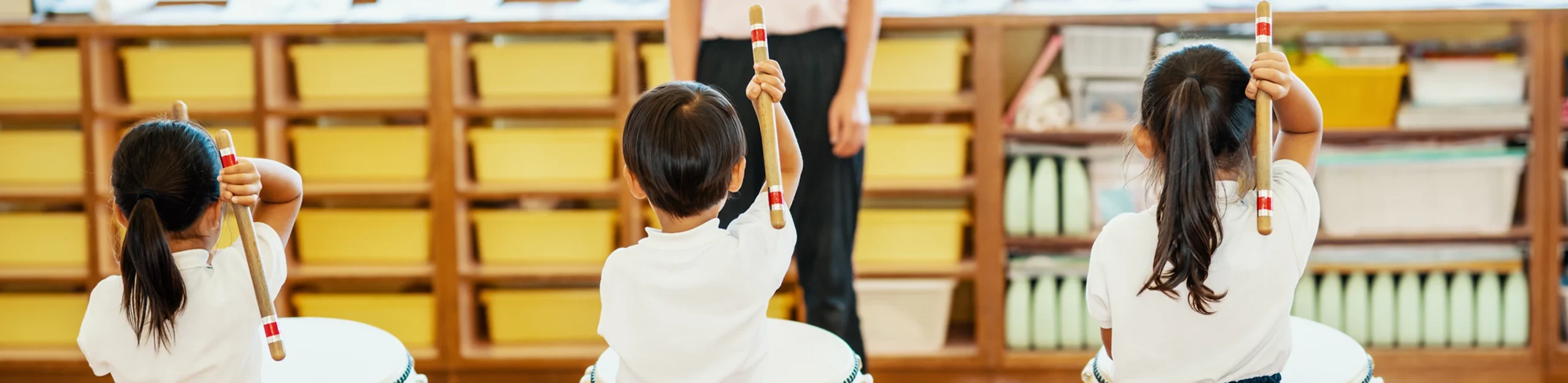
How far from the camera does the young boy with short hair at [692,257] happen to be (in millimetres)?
1272

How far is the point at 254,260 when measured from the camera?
127 centimetres

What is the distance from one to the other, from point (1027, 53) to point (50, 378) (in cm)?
254

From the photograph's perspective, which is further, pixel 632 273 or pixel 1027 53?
pixel 1027 53

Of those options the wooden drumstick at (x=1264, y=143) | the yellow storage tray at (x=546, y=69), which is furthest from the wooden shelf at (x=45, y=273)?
the wooden drumstick at (x=1264, y=143)

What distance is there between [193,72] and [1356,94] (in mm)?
2696

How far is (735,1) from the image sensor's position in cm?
214

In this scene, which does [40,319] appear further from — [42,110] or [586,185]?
[586,185]

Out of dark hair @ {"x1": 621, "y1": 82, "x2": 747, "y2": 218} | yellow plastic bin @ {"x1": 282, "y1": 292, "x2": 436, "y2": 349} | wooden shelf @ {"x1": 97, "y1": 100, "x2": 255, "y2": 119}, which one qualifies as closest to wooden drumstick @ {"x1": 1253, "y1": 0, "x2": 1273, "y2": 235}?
dark hair @ {"x1": 621, "y1": 82, "x2": 747, "y2": 218}

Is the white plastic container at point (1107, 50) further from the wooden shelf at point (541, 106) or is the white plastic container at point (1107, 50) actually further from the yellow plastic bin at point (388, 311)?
the yellow plastic bin at point (388, 311)

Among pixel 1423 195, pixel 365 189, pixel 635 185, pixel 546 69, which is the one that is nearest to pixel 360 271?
pixel 365 189

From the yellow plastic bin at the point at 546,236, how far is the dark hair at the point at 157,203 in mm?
1532

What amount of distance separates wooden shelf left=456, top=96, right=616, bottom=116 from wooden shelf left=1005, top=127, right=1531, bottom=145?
0.95 meters

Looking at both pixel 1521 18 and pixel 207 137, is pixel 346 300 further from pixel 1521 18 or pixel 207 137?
pixel 1521 18

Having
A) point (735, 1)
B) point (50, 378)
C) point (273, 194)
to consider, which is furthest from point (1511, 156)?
point (50, 378)
